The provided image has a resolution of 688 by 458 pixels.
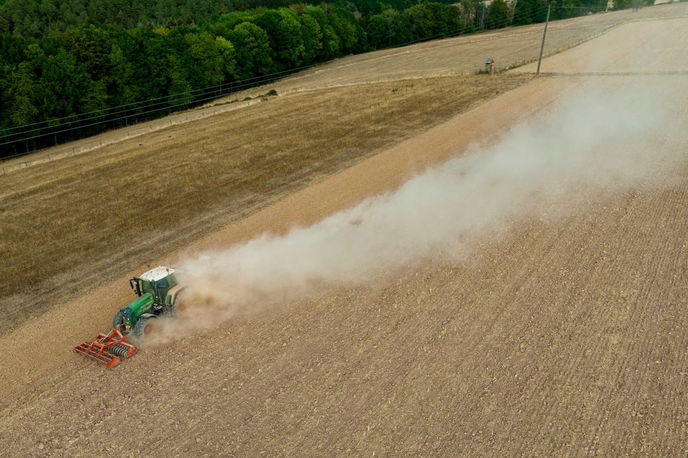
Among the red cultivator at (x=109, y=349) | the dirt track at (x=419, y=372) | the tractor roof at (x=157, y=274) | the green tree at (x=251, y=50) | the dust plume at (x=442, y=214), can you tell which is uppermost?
the green tree at (x=251, y=50)

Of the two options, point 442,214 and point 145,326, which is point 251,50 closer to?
point 442,214

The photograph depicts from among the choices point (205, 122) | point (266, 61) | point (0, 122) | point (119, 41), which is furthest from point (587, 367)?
point (266, 61)

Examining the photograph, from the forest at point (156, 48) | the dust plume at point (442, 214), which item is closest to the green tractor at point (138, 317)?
the dust plume at point (442, 214)

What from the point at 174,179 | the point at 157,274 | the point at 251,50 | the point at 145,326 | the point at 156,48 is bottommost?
the point at 145,326

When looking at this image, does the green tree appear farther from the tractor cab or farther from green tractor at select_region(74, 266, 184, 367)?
green tractor at select_region(74, 266, 184, 367)

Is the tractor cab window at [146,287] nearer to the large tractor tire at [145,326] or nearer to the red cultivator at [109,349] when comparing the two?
the large tractor tire at [145,326]

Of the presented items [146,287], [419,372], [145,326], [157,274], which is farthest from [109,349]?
[419,372]

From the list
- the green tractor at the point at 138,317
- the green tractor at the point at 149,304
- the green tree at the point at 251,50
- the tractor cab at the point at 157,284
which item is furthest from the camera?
the green tree at the point at 251,50

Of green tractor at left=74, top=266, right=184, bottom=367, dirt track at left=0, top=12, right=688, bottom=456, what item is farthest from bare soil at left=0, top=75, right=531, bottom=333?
green tractor at left=74, top=266, right=184, bottom=367
